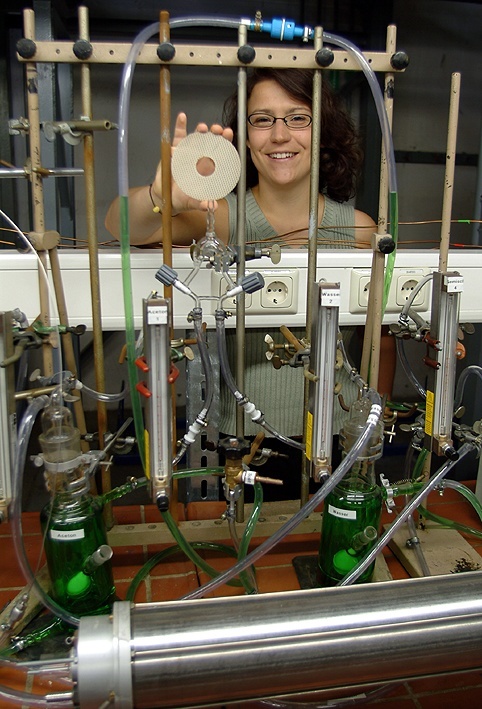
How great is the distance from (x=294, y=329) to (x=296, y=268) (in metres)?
0.15

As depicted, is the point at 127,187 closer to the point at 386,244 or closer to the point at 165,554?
the point at 386,244

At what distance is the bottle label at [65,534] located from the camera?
0.82 meters

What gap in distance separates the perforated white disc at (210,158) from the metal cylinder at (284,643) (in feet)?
1.87

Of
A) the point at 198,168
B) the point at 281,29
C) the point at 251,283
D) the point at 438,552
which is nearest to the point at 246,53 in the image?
the point at 281,29

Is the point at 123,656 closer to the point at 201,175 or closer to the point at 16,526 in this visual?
the point at 16,526

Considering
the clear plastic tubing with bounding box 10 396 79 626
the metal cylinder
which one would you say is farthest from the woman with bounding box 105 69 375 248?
the metal cylinder

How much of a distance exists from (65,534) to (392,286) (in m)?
0.84

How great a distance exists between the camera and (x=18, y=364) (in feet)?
2.74

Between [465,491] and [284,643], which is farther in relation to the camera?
[465,491]

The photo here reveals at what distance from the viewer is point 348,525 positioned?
3.00 ft

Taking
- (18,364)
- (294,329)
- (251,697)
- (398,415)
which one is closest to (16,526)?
(18,364)

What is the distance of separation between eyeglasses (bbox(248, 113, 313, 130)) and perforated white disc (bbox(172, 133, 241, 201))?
440mm

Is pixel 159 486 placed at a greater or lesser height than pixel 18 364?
lesser

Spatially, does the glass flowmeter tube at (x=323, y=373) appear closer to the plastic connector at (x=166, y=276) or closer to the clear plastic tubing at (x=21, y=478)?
the plastic connector at (x=166, y=276)
